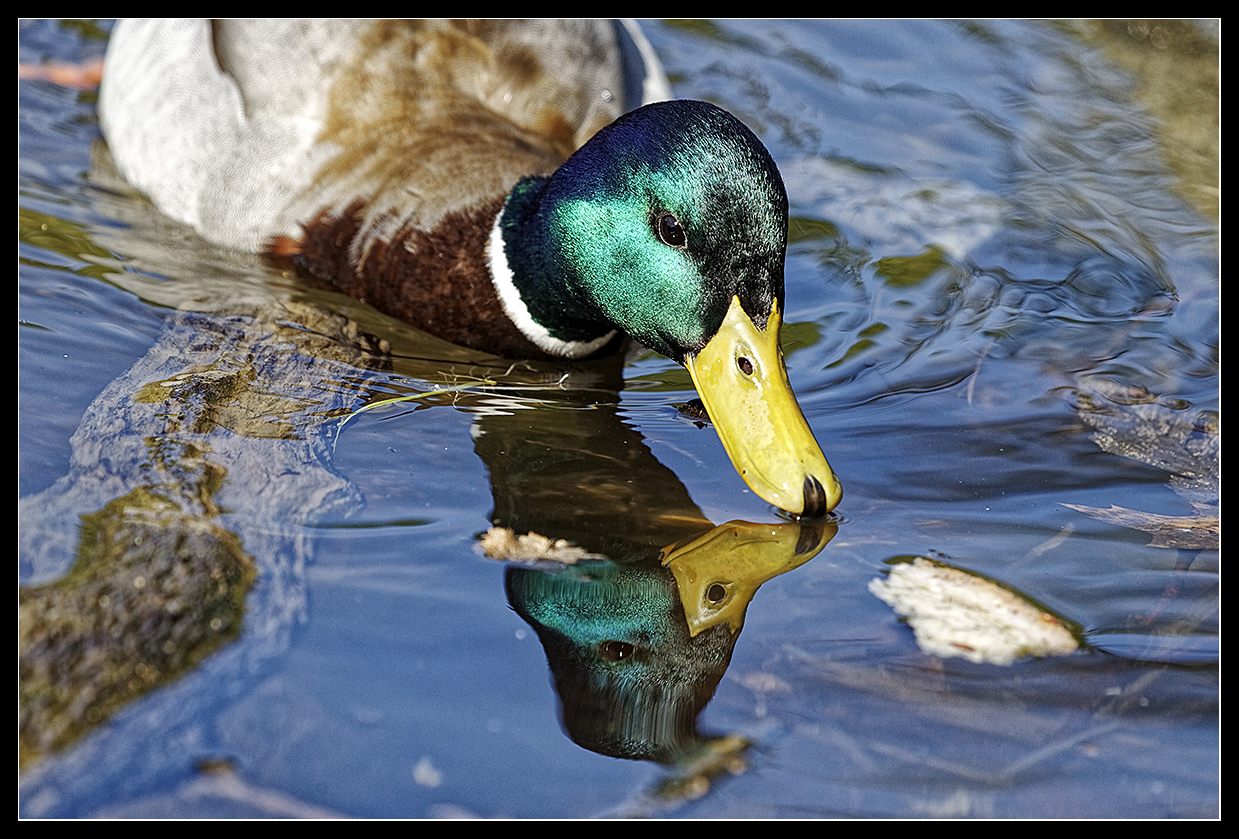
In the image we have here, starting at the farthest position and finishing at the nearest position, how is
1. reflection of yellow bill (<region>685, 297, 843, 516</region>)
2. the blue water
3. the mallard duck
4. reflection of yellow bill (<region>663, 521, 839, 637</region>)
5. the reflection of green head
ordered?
1. the mallard duck
2. reflection of yellow bill (<region>685, 297, 843, 516</region>)
3. reflection of yellow bill (<region>663, 521, 839, 637</region>)
4. the reflection of green head
5. the blue water

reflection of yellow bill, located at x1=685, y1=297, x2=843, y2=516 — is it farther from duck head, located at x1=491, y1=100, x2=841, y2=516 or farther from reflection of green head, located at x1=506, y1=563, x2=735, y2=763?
reflection of green head, located at x1=506, y1=563, x2=735, y2=763

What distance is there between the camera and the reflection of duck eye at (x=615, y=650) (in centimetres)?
248

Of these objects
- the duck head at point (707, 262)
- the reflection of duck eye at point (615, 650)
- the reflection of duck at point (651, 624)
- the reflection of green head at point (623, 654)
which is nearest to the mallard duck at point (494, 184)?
the duck head at point (707, 262)

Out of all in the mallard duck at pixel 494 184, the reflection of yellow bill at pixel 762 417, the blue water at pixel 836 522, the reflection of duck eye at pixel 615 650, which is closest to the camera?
the blue water at pixel 836 522

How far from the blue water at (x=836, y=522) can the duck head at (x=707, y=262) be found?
0.19 m

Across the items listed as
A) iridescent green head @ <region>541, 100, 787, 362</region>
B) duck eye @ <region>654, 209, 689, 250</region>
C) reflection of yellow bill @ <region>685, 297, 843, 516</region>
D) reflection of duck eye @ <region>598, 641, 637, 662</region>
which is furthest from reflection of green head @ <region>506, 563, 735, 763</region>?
duck eye @ <region>654, 209, 689, 250</region>

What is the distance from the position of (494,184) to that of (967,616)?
6.39 feet

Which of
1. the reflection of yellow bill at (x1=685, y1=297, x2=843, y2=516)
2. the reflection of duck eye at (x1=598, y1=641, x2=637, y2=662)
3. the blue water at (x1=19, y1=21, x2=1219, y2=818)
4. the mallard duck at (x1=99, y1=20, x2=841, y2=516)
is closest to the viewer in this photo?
the blue water at (x1=19, y1=21, x2=1219, y2=818)

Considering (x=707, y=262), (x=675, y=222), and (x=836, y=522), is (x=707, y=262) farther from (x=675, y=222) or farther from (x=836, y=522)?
(x=836, y=522)

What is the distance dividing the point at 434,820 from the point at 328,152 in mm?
2463

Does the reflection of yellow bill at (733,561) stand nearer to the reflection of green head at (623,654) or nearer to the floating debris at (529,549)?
the reflection of green head at (623,654)

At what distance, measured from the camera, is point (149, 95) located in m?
4.55

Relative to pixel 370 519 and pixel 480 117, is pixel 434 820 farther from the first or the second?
pixel 480 117

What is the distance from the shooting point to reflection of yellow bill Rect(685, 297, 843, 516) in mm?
2779
